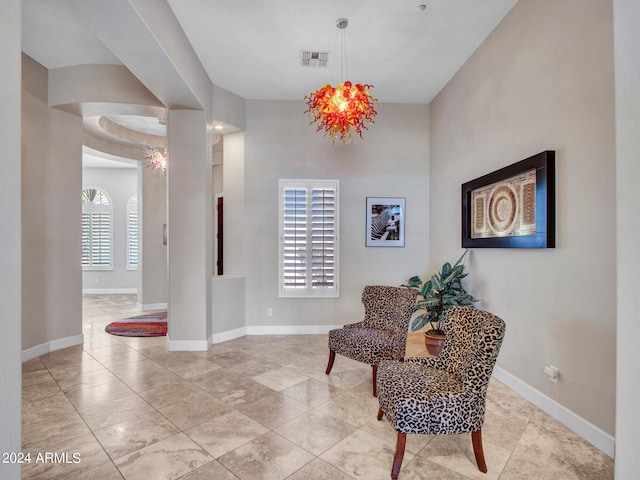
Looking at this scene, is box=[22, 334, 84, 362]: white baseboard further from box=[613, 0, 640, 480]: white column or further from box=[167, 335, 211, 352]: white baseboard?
A: box=[613, 0, 640, 480]: white column

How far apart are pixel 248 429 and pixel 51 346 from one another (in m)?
3.41

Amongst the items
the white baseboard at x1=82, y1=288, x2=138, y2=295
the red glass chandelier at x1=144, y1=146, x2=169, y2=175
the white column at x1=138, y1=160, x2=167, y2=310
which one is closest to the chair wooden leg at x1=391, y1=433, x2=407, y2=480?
the red glass chandelier at x1=144, y1=146, x2=169, y2=175

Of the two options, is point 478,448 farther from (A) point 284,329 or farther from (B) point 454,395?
(A) point 284,329

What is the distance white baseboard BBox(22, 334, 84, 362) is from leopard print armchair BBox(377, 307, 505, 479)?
13.8 feet

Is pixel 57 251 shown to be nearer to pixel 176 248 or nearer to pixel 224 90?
pixel 176 248

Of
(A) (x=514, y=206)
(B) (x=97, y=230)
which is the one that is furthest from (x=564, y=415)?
(B) (x=97, y=230)

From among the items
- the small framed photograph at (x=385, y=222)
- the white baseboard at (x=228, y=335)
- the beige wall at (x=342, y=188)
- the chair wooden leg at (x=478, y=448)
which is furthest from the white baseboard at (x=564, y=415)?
the white baseboard at (x=228, y=335)

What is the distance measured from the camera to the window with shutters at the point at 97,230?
8.88m

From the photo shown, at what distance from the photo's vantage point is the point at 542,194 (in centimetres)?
261

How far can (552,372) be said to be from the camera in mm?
2564

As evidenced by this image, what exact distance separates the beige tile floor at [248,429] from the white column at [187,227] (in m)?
0.52
